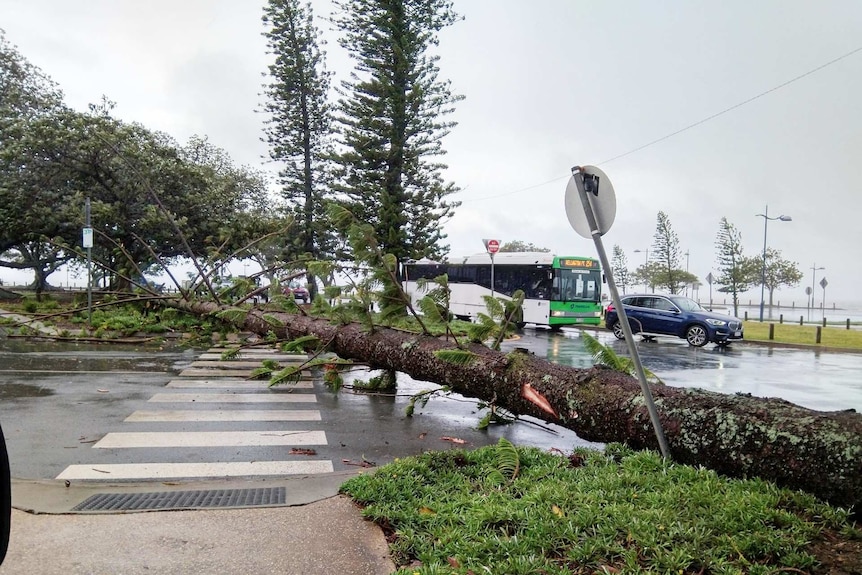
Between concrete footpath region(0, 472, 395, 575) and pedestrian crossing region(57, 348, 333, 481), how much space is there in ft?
2.94

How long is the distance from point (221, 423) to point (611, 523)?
16.3 ft

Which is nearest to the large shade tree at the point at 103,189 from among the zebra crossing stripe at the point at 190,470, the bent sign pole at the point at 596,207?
the zebra crossing stripe at the point at 190,470

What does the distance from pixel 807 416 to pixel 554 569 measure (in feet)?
6.41

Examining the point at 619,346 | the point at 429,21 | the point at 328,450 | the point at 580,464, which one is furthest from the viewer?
the point at 429,21

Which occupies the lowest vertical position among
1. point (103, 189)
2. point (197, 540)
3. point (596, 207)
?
point (197, 540)

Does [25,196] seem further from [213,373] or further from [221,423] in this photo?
[221,423]

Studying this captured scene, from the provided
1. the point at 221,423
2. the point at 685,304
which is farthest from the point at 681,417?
the point at 685,304

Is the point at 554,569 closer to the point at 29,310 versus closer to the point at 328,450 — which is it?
the point at 328,450

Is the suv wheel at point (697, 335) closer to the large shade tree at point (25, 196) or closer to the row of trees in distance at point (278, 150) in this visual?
the row of trees in distance at point (278, 150)

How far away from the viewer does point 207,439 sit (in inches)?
234

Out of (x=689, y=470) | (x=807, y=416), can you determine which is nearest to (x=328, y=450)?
(x=689, y=470)

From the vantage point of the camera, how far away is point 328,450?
573 cm

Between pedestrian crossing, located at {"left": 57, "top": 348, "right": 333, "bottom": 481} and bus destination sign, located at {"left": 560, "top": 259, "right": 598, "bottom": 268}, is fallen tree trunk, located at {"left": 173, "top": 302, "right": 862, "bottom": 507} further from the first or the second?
bus destination sign, located at {"left": 560, "top": 259, "right": 598, "bottom": 268}

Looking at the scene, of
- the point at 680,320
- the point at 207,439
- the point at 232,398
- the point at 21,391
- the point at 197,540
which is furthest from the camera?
the point at 680,320
